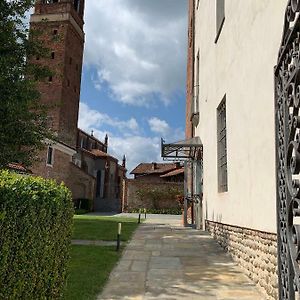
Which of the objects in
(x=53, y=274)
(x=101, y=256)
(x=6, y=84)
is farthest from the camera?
(x=6, y=84)

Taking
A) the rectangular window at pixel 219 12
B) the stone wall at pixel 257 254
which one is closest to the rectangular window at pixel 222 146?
the stone wall at pixel 257 254

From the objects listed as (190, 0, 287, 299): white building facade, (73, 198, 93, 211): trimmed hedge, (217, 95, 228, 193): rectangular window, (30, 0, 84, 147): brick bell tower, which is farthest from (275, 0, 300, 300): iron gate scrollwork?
(30, 0, 84, 147): brick bell tower

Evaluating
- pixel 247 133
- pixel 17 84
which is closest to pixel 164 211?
pixel 17 84

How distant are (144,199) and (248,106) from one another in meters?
28.9

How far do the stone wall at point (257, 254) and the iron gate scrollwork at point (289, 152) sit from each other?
9.67ft

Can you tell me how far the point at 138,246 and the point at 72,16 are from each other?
37875mm

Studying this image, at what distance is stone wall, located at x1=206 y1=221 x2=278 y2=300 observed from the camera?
196 inches

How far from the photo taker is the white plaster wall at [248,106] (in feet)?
17.6

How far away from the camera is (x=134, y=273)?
6.45 meters

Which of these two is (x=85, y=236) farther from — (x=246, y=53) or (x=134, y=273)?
(x=246, y=53)

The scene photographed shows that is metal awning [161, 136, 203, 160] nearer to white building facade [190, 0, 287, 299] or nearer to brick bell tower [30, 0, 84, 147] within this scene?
white building facade [190, 0, 287, 299]

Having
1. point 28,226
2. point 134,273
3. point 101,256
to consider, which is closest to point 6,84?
point 101,256

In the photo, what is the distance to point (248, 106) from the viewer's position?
6648 millimetres

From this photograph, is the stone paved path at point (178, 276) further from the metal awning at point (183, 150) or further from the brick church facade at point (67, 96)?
the brick church facade at point (67, 96)
